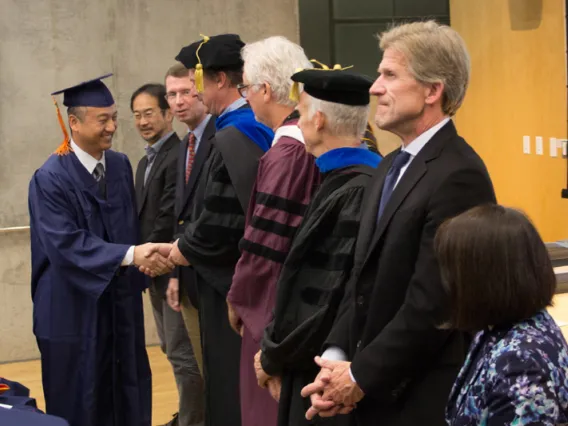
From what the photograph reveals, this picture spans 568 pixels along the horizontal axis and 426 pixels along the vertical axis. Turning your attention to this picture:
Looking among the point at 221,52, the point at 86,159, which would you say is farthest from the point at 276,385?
the point at 86,159

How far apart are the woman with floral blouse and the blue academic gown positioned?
2301 mm

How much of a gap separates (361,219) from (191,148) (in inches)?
74.0

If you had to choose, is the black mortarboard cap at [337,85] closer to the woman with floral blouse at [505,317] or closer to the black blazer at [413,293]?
the black blazer at [413,293]

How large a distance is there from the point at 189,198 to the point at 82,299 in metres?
0.61

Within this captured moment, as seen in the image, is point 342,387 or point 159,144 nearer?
point 342,387

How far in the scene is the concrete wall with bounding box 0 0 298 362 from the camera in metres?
5.81

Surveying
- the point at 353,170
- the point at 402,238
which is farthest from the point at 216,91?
the point at 402,238

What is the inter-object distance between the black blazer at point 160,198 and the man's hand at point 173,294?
286mm

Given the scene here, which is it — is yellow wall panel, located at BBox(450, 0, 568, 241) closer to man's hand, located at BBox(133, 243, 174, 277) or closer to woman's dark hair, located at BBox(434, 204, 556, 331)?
man's hand, located at BBox(133, 243, 174, 277)

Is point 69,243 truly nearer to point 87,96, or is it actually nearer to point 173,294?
point 173,294

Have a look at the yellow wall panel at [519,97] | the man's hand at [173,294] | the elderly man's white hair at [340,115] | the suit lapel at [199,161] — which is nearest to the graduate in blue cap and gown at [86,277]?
the man's hand at [173,294]

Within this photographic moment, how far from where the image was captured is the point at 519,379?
1559 millimetres

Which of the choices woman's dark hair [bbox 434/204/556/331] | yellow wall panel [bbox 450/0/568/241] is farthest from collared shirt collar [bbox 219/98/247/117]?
yellow wall panel [bbox 450/0/568/241]

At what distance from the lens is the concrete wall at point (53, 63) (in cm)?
581
